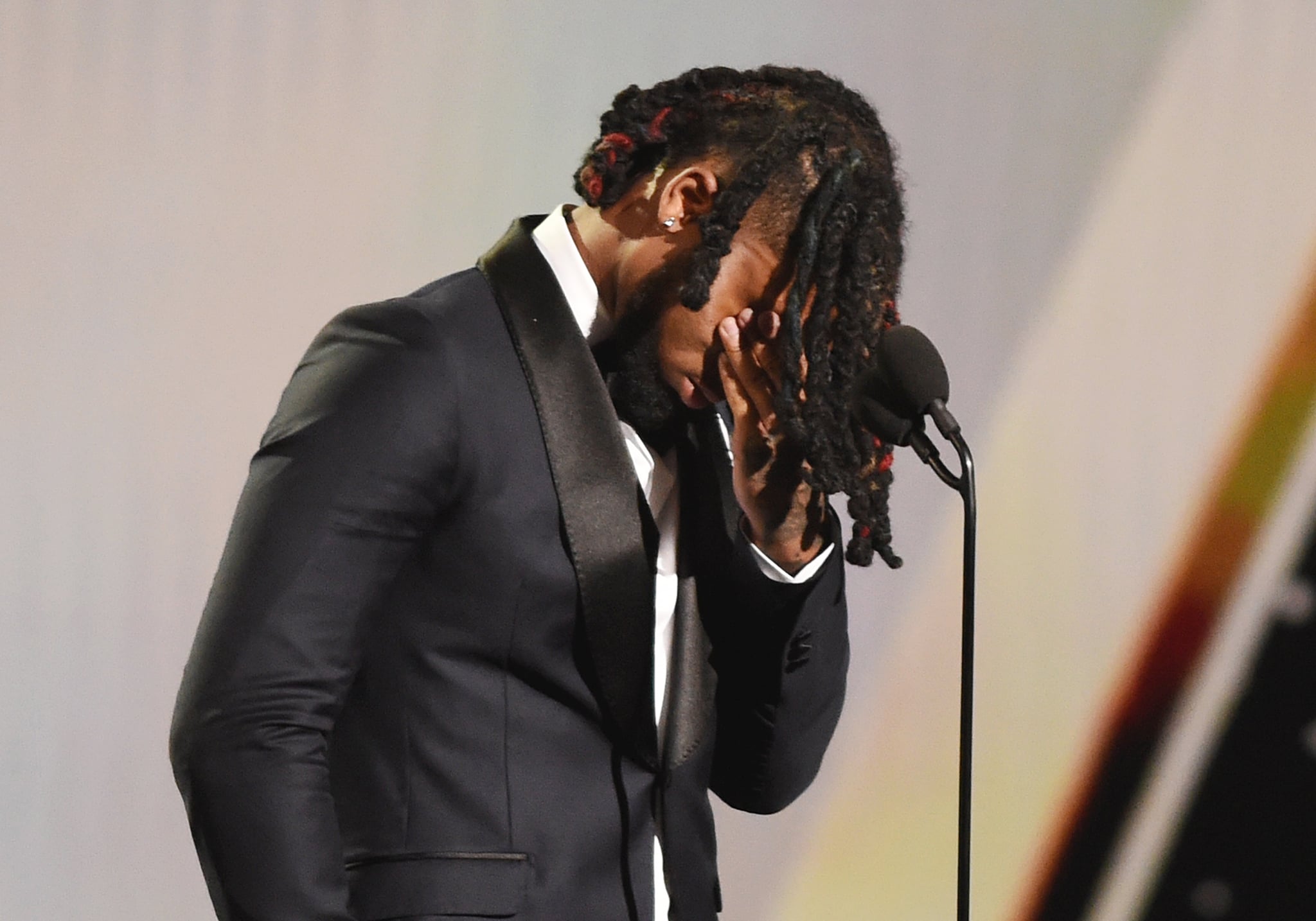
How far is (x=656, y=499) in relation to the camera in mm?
1311

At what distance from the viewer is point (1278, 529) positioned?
2303mm

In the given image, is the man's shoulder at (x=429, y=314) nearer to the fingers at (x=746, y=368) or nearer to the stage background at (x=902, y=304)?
the fingers at (x=746, y=368)

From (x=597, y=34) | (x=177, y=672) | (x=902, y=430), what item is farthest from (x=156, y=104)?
(x=902, y=430)

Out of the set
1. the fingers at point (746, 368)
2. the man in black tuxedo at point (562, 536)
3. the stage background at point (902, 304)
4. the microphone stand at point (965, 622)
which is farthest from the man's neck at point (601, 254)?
the stage background at point (902, 304)

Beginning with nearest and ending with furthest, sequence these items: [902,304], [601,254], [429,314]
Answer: [429,314]
[601,254]
[902,304]

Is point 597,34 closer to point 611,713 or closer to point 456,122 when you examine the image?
point 456,122

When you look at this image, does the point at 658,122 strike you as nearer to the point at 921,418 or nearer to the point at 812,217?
the point at 812,217

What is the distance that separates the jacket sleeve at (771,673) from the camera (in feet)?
4.23

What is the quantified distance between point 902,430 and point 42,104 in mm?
1420

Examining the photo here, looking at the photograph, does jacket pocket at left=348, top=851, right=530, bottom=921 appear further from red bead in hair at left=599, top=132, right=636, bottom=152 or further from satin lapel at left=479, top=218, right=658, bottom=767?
red bead in hair at left=599, top=132, right=636, bottom=152

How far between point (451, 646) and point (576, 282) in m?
0.33

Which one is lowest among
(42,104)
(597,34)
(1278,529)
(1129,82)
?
(1278,529)

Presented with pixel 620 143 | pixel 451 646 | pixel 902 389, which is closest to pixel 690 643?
pixel 451 646

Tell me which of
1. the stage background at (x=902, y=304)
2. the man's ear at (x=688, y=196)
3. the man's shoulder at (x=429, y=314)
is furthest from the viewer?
the stage background at (x=902, y=304)
